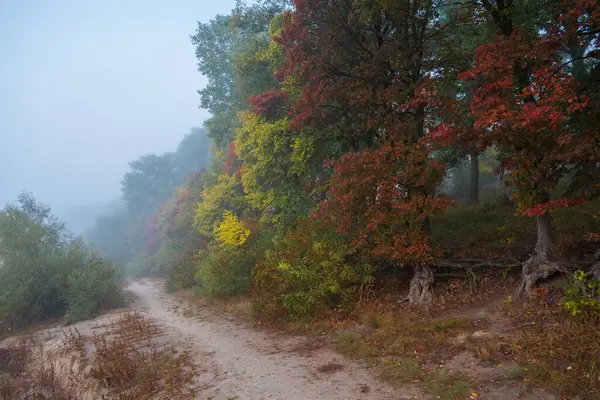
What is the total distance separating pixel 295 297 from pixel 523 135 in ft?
24.8

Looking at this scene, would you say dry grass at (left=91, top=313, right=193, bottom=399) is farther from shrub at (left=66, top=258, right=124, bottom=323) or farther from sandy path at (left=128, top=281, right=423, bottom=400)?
shrub at (left=66, top=258, right=124, bottom=323)

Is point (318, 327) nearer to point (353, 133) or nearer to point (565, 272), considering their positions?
point (565, 272)

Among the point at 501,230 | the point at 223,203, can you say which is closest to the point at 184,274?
the point at 223,203

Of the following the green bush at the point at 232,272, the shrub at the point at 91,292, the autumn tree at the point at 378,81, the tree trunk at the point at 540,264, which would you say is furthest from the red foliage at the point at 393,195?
the shrub at the point at 91,292

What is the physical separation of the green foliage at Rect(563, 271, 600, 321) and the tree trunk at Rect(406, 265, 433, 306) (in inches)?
146

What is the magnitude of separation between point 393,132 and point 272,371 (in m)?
7.30

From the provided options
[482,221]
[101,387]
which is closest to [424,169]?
[482,221]

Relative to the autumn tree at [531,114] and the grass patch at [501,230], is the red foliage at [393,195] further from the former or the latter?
the grass patch at [501,230]

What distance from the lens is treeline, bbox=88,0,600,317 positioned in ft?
22.2

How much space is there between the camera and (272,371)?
7.22 m

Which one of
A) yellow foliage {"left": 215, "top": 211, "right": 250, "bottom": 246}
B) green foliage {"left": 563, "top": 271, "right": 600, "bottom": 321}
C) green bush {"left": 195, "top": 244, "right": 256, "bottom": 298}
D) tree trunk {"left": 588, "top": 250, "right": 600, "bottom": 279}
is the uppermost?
yellow foliage {"left": 215, "top": 211, "right": 250, "bottom": 246}

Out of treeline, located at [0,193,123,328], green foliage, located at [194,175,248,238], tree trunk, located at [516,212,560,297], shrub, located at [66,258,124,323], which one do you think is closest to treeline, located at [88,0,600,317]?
tree trunk, located at [516,212,560,297]

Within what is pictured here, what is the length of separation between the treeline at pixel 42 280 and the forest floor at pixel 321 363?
385 inches

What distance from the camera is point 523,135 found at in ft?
21.5
